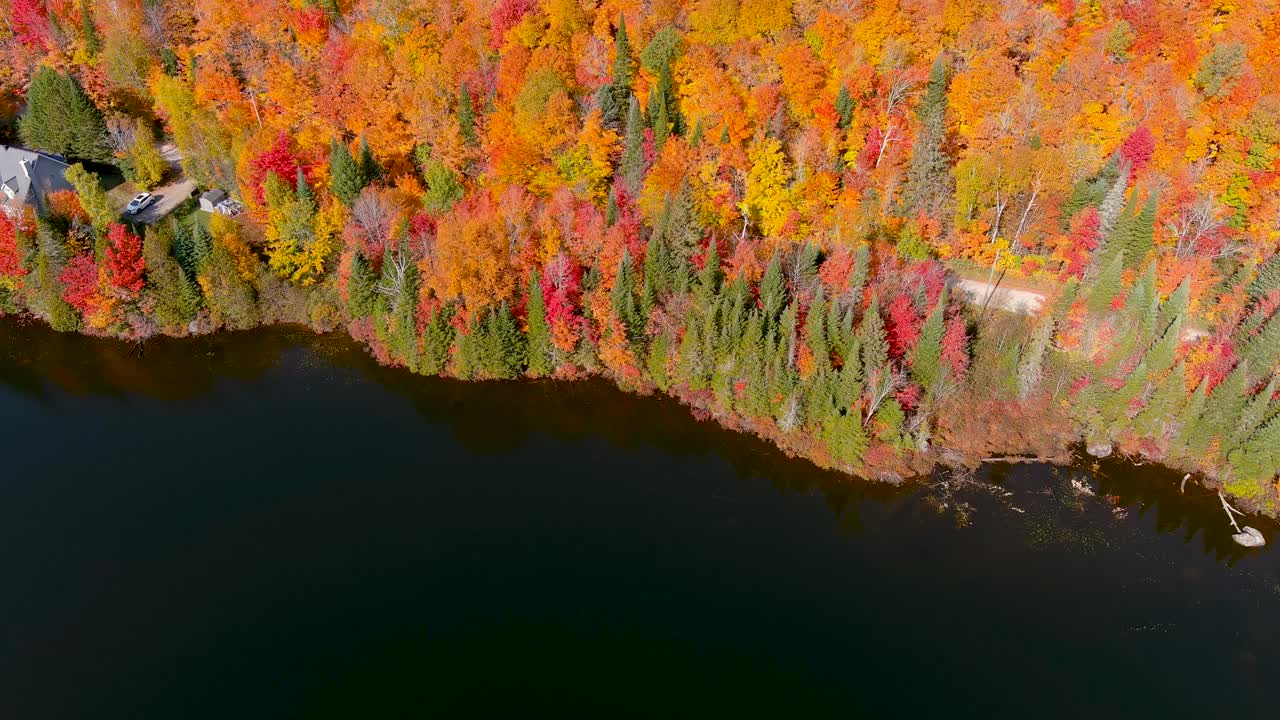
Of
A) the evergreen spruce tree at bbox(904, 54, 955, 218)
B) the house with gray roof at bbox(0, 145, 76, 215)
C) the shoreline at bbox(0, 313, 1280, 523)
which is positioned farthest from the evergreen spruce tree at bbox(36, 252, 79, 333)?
the evergreen spruce tree at bbox(904, 54, 955, 218)

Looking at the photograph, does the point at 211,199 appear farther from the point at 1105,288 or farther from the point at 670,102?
the point at 1105,288

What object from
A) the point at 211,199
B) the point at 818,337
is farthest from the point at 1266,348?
the point at 211,199

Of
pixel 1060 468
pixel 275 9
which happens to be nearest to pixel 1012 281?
pixel 1060 468

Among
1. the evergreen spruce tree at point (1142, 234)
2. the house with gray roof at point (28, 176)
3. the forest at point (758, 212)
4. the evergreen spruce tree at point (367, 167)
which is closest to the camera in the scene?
the forest at point (758, 212)

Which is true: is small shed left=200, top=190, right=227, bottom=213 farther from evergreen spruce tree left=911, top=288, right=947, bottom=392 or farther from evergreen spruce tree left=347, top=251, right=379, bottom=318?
evergreen spruce tree left=911, top=288, right=947, bottom=392

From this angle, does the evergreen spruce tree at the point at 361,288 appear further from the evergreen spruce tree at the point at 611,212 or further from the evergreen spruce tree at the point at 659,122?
the evergreen spruce tree at the point at 659,122

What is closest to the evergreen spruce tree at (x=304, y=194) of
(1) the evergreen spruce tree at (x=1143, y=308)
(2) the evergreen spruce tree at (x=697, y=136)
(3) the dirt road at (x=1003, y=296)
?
(2) the evergreen spruce tree at (x=697, y=136)

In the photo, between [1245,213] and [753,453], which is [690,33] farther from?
[1245,213]
